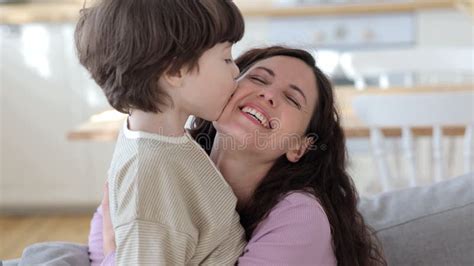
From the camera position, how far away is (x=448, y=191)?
1.38 meters

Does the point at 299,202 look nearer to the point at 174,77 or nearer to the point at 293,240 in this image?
the point at 293,240

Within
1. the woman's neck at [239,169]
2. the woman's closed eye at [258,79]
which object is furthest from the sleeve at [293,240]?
the woman's closed eye at [258,79]

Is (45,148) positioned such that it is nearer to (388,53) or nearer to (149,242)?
(388,53)

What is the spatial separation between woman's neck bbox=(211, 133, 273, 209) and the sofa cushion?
268 mm

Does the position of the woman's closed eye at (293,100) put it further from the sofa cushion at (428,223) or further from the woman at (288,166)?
the sofa cushion at (428,223)

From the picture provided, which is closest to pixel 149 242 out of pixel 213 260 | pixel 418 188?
pixel 213 260

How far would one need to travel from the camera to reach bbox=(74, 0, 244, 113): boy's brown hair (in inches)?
38.4

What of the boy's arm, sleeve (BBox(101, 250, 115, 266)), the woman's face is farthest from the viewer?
the woman's face

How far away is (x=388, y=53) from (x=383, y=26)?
2.24ft

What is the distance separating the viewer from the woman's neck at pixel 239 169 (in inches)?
49.2

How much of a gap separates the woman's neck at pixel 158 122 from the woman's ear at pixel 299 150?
286 mm

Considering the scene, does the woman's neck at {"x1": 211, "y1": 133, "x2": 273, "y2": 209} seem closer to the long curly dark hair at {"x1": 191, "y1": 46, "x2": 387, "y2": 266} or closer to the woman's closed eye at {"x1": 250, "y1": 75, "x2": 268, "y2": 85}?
the long curly dark hair at {"x1": 191, "y1": 46, "x2": 387, "y2": 266}

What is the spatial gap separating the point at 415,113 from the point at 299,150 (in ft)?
2.27

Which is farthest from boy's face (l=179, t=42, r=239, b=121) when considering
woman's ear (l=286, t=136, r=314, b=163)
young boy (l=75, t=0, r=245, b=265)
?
woman's ear (l=286, t=136, r=314, b=163)
